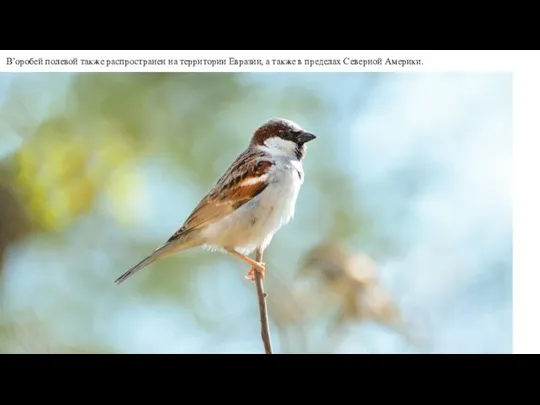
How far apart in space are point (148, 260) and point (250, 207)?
79 centimetres

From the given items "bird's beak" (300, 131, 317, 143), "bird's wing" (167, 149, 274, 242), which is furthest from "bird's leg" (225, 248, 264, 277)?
"bird's beak" (300, 131, 317, 143)

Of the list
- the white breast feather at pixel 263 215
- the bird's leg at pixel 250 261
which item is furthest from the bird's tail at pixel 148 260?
the bird's leg at pixel 250 261

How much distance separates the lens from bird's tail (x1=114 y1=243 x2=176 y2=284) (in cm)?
452

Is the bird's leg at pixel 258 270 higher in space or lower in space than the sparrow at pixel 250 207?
lower

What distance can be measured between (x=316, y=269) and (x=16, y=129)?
8.70 feet

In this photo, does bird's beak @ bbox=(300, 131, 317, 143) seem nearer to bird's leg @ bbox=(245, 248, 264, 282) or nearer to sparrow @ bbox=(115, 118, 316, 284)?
sparrow @ bbox=(115, 118, 316, 284)

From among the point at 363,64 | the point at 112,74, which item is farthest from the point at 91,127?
the point at 363,64

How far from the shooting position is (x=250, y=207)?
15.6 feet

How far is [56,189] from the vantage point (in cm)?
516

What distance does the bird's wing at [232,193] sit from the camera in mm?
4793

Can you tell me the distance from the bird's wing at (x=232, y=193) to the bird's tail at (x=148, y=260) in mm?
88

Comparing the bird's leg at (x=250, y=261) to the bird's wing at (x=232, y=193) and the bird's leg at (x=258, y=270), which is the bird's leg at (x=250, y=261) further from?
the bird's wing at (x=232, y=193)

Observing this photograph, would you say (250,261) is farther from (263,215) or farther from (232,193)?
(232,193)

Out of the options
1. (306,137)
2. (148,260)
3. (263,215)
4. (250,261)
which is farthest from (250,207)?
(148,260)
